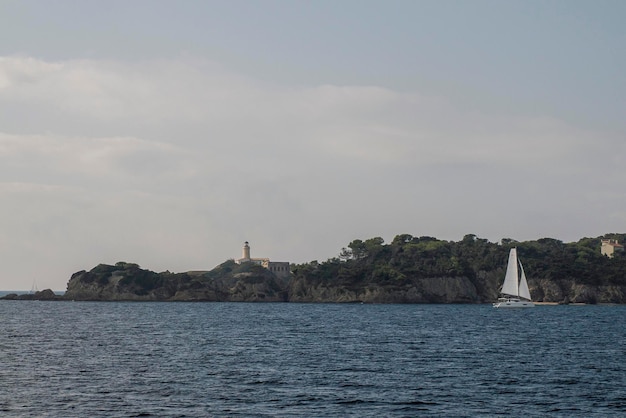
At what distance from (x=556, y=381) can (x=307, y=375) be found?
63.0ft

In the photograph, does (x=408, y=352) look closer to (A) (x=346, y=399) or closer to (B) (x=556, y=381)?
(B) (x=556, y=381)

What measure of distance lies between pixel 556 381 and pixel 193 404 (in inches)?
1134

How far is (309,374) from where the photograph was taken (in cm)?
6381

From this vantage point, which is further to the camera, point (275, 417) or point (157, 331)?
point (157, 331)

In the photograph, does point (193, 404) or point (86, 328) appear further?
point (86, 328)

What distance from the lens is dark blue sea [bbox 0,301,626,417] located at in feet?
159

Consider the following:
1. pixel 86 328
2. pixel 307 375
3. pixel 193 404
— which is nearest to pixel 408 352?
pixel 307 375

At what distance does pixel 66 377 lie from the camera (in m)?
60.2

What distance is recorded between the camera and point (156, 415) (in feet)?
148

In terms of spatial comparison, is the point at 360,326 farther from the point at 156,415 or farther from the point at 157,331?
the point at 156,415

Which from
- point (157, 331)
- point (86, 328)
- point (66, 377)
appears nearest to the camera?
point (66, 377)

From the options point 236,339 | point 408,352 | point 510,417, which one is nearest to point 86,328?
point 236,339

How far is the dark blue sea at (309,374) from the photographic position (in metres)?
48.5

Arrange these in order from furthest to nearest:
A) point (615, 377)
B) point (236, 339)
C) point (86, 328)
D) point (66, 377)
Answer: point (86, 328) < point (236, 339) < point (615, 377) < point (66, 377)
